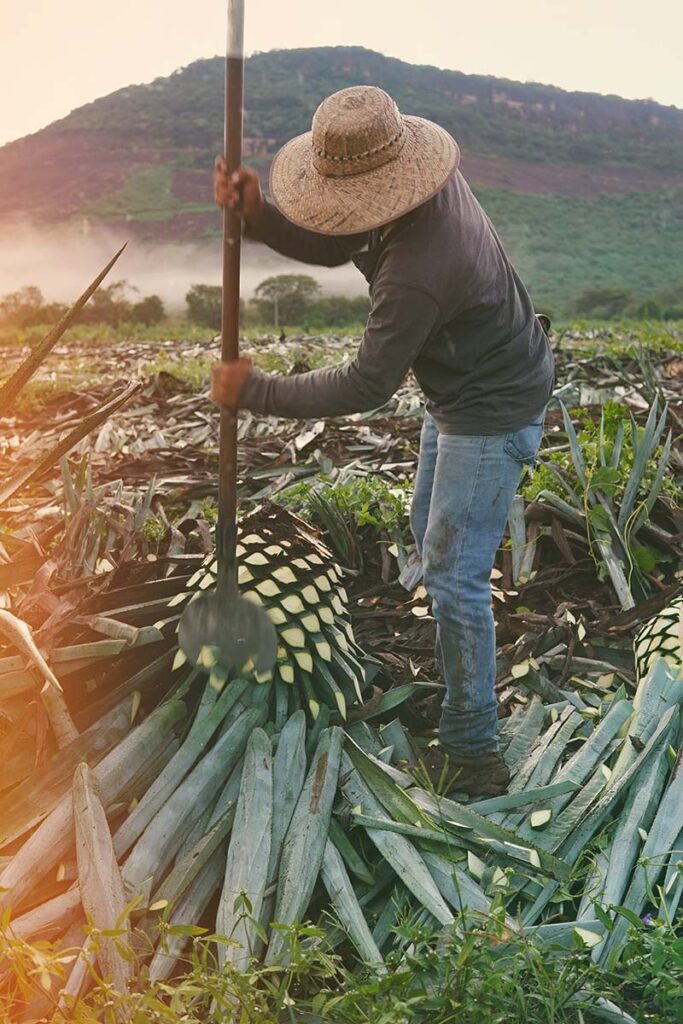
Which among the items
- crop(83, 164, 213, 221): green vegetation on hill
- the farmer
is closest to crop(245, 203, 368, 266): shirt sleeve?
the farmer

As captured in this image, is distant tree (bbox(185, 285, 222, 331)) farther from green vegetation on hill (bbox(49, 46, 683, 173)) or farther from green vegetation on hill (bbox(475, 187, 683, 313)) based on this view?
green vegetation on hill (bbox(49, 46, 683, 173))

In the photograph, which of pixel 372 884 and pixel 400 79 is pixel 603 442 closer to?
pixel 372 884

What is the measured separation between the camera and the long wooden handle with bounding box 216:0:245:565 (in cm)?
248

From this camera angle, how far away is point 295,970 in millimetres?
1832

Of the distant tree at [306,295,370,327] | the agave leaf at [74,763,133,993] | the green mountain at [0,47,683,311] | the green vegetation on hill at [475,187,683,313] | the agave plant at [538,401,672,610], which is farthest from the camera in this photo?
the green mountain at [0,47,683,311]

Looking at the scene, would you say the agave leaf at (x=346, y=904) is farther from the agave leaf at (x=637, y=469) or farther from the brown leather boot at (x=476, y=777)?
the agave leaf at (x=637, y=469)

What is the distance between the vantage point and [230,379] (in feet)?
8.29

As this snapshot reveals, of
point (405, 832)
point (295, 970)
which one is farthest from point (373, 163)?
point (295, 970)

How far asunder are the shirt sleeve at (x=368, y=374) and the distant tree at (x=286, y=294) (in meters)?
28.4

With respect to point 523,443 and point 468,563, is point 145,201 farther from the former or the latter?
point 468,563

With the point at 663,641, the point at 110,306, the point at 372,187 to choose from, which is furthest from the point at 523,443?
the point at 110,306

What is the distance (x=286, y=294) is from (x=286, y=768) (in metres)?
31.3

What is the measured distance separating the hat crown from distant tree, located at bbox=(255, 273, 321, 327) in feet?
93.4

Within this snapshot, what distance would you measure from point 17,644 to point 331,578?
91 cm
